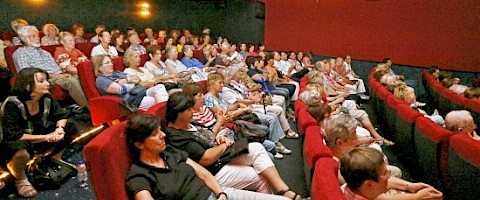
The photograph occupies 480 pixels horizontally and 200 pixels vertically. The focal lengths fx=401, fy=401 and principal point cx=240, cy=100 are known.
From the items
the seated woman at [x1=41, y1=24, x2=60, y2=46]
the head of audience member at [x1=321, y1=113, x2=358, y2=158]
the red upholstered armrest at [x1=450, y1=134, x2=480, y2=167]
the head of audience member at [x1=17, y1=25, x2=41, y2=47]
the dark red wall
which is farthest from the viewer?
the dark red wall

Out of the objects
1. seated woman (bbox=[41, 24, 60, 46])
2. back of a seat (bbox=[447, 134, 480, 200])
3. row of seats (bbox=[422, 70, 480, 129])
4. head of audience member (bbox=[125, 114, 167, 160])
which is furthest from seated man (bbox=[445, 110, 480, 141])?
seated woman (bbox=[41, 24, 60, 46])

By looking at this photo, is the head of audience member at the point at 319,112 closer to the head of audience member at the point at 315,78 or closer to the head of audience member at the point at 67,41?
the head of audience member at the point at 315,78

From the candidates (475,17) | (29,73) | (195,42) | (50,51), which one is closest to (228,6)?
(195,42)

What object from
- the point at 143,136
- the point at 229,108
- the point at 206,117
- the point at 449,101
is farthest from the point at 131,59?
the point at 449,101

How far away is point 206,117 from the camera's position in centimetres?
272

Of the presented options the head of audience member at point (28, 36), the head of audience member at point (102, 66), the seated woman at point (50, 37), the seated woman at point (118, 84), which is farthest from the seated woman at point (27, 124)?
the seated woman at point (50, 37)

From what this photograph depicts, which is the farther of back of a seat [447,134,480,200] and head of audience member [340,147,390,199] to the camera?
back of a seat [447,134,480,200]

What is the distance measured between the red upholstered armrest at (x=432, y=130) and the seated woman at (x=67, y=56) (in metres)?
3.13

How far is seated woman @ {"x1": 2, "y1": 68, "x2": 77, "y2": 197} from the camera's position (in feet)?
7.42

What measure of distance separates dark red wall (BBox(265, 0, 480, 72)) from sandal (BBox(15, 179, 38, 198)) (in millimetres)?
7034

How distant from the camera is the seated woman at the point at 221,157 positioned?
195 centimetres

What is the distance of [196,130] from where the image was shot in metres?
2.16

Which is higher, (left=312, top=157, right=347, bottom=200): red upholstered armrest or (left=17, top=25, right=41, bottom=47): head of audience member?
(left=17, top=25, right=41, bottom=47): head of audience member

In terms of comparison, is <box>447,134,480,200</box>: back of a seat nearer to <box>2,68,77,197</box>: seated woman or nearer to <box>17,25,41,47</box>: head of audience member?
<box>2,68,77,197</box>: seated woman
